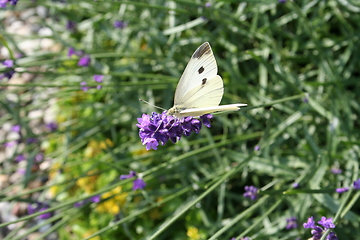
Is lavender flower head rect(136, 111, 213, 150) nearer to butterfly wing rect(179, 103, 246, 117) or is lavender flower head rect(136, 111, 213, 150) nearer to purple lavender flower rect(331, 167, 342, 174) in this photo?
butterfly wing rect(179, 103, 246, 117)

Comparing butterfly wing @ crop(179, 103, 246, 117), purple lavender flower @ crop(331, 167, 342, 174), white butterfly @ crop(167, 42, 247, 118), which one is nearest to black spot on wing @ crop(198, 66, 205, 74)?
white butterfly @ crop(167, 42, 247, 118)

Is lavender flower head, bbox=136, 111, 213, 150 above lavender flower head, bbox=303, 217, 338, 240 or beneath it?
above

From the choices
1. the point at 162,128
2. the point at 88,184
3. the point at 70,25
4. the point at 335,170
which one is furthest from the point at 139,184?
the point at 70,25

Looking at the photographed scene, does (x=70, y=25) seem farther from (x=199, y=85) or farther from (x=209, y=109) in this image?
(x=209, y=109)

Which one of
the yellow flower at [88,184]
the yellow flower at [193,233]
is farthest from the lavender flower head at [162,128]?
the yellow flower at [88,184]

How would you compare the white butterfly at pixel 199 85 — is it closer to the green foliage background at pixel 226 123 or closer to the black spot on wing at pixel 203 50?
the black spot on wing at pixel 203 50

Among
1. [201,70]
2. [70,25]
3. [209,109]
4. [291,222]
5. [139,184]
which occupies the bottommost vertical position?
[291,222]

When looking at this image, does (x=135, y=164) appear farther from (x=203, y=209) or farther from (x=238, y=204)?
(x=238, y=204)
